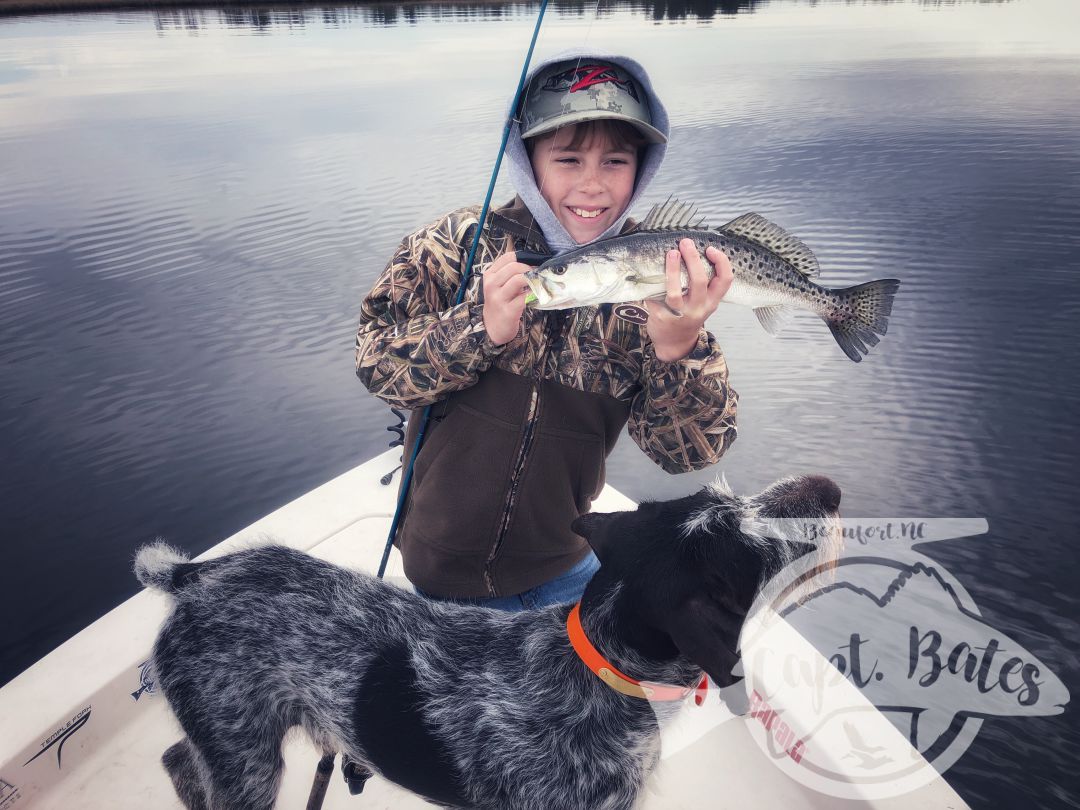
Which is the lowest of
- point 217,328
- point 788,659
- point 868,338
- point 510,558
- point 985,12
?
point 217,328

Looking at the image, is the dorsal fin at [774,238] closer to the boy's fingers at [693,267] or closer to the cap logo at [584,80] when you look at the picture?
the boy's fingers at [693,267]

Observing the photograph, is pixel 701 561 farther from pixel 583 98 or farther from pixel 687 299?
pixel 583 98

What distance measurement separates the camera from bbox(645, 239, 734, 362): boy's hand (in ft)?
8.39

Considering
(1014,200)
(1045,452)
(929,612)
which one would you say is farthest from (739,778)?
(1014,200)

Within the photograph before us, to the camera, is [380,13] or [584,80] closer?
[584,80]

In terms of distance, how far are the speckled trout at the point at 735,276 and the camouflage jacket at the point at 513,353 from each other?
0.33 m

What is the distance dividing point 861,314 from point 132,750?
4722 mm

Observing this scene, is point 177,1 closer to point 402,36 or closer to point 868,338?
point 402,36

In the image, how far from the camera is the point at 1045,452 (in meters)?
9.20

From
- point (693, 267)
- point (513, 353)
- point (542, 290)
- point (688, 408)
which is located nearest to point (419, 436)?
point (513, 353)

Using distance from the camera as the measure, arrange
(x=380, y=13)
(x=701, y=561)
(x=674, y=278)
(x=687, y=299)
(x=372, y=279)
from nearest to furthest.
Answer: (x=701, y=561) < (x=674, y=278) < (x=687, y=299) < (x=372, y=279) < (x=380, y=13)

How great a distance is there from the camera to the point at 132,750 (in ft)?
12.8

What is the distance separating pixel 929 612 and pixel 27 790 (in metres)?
6.97

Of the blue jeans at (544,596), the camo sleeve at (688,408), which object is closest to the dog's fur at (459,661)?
the blue jeans at (544,596)
